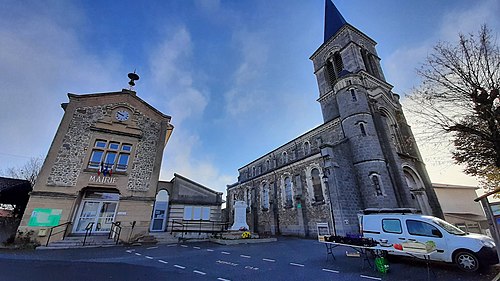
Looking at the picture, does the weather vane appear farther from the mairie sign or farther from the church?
the church

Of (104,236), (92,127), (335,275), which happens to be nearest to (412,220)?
(335,275)

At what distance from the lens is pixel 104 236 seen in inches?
468

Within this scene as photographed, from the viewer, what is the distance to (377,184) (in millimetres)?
15391

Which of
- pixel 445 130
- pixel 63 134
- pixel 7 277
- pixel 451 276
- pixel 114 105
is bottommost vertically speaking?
pixel 451 276

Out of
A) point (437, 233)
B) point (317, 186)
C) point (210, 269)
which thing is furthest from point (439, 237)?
point (317, 186)

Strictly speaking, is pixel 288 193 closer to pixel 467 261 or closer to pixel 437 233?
pixel 437 233

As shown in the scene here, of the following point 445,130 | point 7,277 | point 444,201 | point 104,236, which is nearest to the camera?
point 7,277

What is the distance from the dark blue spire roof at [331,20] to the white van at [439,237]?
27.5m

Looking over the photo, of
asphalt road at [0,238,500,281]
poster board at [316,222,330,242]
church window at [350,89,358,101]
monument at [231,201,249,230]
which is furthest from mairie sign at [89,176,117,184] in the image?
church window at [350,89,358,101]

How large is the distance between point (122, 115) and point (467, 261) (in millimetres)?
18981

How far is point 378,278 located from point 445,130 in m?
8.48

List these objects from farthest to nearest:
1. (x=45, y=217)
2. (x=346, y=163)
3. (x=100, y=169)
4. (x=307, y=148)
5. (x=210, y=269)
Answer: (x=307, y=148) → (x=346, y=163) → (x=100, y=169) → (x=45, y=217) → (x=210, y=269)

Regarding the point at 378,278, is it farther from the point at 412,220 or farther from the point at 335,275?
the point at 412,220

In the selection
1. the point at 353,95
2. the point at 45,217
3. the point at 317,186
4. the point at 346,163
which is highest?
the point at 353,95
